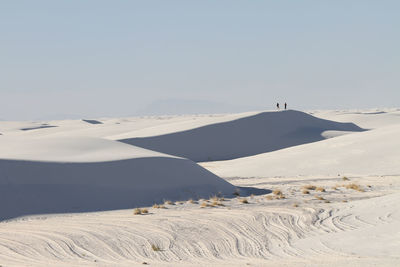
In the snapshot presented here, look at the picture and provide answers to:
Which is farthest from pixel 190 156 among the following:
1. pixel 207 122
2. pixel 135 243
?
pixel 135 243

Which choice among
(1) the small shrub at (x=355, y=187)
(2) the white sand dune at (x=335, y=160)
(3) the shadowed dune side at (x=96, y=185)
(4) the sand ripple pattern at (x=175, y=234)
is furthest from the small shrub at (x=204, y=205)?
(2) the white sand dune at (x=335, y=160)

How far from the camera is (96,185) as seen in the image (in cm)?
2378

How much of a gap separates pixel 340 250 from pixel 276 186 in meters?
16.2

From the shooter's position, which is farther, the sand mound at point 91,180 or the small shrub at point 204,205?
the sand mound at point 91,180

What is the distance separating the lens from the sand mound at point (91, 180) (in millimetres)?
21781

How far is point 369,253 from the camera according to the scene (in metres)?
12.5

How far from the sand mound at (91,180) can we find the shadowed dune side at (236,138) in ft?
100

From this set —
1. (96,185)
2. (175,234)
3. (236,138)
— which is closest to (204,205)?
(96,185)

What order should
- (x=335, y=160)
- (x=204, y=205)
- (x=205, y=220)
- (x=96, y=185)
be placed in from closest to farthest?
(x=205, y=220) < (x=204, y=205) < (x=96, y=185) < (x=335, y=160)

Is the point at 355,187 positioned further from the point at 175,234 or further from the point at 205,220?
the point at 175,234

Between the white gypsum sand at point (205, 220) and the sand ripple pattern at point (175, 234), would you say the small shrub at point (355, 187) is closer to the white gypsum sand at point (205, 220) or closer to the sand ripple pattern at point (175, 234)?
the white gypsum sand at point (205, 220)

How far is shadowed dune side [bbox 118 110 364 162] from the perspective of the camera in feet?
198

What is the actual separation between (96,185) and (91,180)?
383 mm

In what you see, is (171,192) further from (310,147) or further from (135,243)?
(310,147)
